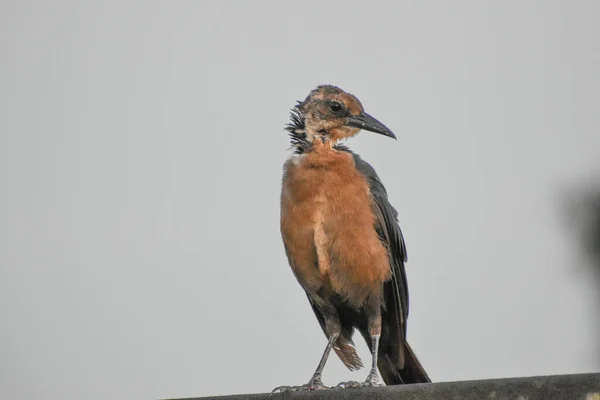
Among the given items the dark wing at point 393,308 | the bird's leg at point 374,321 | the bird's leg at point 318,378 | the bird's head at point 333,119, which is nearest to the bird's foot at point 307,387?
the bird's leg at point 318,378

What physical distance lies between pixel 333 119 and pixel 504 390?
292 centimetres

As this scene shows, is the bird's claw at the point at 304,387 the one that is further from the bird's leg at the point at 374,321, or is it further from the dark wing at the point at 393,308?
the dark wing at the point at 393,308

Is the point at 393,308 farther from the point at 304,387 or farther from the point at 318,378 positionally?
the point at 304,387

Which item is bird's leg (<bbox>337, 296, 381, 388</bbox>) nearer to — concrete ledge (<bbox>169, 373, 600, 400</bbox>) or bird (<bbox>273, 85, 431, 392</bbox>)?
bird (<bbox>273, 85, 431, 392</bbox>)

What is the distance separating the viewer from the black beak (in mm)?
6266

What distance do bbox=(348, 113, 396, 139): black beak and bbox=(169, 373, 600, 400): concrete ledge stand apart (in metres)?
2.51

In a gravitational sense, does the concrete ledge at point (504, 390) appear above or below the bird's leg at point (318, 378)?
above

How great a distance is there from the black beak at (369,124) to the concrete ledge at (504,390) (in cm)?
251

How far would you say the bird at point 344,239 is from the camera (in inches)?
228

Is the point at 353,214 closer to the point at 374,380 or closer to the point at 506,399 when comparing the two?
the point at 374,380

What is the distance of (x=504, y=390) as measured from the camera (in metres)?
3.79

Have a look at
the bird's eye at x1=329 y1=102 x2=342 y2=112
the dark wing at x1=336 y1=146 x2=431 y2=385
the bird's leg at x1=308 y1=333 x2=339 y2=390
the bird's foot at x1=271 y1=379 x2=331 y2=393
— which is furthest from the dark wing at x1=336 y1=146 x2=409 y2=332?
the bird's foot at x1=271 y1=379 x2=331 y2=393

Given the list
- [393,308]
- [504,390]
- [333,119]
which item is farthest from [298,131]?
[504,390]

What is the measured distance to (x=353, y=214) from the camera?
583 centimetres
